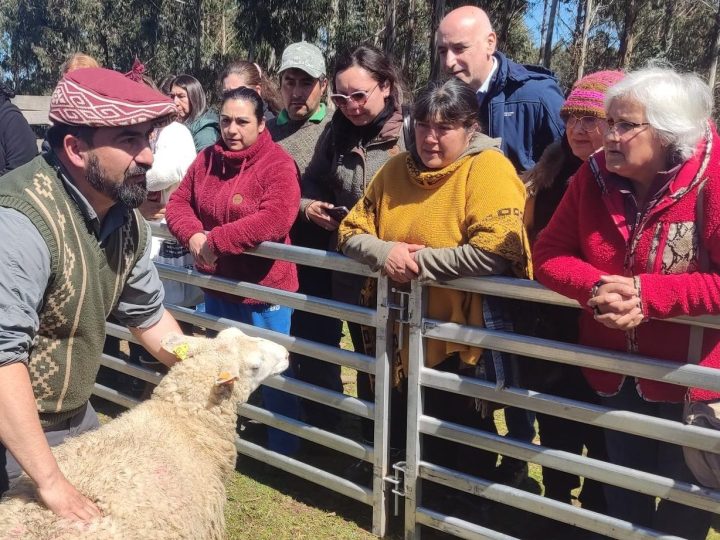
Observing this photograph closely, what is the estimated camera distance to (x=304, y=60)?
13.4ft

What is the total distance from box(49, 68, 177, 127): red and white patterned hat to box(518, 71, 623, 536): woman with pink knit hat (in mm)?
1708

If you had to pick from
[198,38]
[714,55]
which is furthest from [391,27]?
[714,55]

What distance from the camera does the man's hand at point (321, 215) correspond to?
3668 mm

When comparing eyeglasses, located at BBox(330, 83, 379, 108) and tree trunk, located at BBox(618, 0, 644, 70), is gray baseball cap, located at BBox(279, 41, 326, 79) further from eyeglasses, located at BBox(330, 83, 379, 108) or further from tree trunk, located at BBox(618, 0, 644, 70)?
tree trunk, located at BBox(618, 0, 644, 70)

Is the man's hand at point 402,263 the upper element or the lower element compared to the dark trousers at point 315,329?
upper

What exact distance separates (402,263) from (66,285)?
128cm

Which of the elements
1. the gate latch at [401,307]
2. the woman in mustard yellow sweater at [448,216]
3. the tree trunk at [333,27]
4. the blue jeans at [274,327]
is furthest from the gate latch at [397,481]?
the tree trunk at [333,27]

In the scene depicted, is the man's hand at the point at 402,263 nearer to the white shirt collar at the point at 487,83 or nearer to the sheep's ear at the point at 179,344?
the sheep's ear at the point at 179,344

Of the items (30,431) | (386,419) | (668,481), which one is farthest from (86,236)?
(668,481)

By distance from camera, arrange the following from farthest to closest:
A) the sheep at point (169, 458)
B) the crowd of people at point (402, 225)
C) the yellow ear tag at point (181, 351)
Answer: the yellow ear tag at point (181, 351), the crowd of people at point (402, 225), the sheep at point (169, 458)

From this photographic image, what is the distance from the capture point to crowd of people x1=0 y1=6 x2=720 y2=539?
2150mm

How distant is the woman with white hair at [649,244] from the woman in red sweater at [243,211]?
1530 mm

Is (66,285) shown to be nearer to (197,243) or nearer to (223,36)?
(197,243)

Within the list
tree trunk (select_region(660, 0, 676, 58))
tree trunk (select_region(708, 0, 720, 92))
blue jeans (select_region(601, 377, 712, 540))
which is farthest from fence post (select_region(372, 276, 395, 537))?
tree trunk (select_region(660, 0, 676, 58))
